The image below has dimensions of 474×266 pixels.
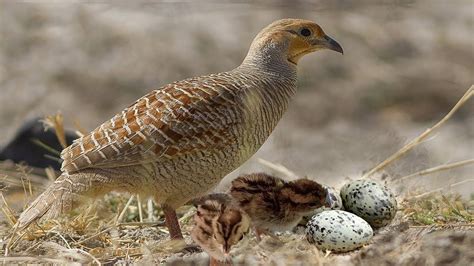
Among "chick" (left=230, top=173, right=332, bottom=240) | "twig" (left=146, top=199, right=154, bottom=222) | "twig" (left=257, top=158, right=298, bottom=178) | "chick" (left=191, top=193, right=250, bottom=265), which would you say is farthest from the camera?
"twig" (left=257, top=158, right=298, bottom=178)

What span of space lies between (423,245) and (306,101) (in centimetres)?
173

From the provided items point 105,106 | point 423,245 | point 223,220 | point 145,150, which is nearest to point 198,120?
point 145,150

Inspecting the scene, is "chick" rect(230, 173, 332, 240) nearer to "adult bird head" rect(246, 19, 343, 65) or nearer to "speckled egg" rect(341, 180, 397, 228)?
"speckled egg" rect(341, 180, 397, 228)

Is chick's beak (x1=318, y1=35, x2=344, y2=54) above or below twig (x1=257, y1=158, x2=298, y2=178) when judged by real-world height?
above

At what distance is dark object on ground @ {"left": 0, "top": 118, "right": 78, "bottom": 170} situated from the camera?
14.2ft

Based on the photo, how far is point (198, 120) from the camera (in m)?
2.98

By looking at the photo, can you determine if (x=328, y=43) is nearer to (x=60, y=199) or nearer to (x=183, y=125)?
(x=183, y=125)

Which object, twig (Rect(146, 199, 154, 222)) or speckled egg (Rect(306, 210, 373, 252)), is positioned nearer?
speckled egg (Rect(306, 210, 373, 252))

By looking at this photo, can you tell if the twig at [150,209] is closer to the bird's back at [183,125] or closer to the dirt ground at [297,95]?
the dirt ground at [297,95]

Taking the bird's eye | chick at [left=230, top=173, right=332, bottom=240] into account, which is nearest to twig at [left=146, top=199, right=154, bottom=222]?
chick at [left=230, top=173, right=332, bottom=240]

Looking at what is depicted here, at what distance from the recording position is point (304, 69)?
3.69m

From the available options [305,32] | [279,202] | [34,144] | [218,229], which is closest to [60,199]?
[218,229]

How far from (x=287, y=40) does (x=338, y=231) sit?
73 centimetres

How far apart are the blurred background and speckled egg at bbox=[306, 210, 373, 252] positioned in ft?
2.34
